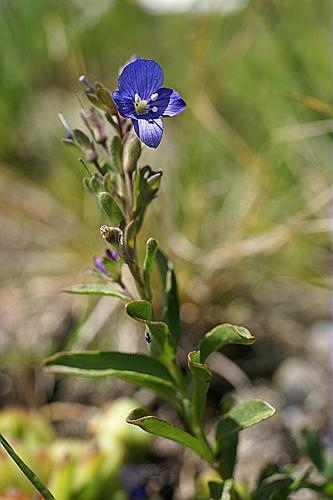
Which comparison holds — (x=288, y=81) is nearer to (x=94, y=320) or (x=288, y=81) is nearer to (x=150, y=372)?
(x=94, y=320)

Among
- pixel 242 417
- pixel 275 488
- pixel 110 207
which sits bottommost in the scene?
pixel 275 488

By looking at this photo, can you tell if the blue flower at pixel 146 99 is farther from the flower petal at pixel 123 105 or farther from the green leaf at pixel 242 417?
the green leaf at pixel 242 417

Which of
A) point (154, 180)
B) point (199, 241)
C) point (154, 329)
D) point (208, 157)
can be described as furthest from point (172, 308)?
point (208, 157)

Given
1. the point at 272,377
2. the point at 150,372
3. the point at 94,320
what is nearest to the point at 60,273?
the point at 94,320

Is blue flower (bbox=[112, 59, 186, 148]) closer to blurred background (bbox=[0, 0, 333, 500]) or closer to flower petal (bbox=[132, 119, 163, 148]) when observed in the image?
flower petal (bbox=[132, 119, 163, 148])

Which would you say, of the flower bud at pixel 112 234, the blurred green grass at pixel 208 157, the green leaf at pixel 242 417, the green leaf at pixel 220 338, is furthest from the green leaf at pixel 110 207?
the blurred green grass at pixel 208 157

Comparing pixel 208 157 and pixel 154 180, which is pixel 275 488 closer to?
pixel 154 180
